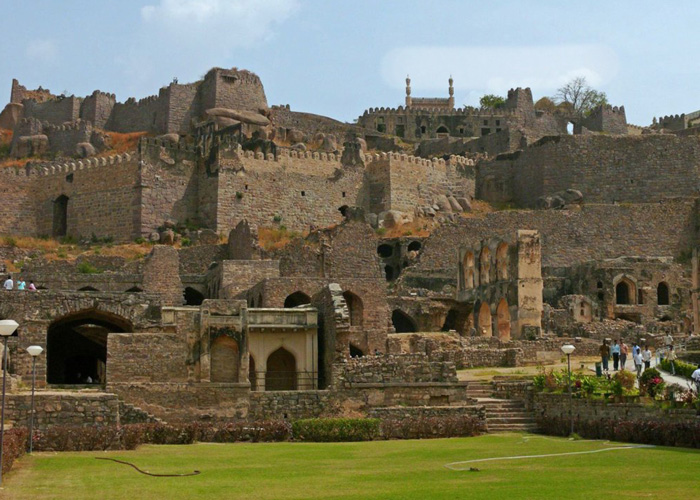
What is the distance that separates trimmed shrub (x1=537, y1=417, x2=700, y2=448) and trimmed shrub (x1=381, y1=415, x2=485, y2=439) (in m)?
2.09

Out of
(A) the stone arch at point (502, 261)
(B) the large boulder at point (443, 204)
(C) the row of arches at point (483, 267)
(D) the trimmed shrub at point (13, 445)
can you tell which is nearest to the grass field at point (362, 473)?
(D) the trimmed shrub at point (13, 445)

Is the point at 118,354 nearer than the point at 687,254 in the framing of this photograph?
Yes

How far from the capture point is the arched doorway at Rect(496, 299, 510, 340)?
145 ft

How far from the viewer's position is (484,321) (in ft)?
153

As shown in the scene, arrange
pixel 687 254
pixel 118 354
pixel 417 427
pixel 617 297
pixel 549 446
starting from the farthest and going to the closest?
pixel 687 254, pixel 617 297, pixel 118 354, pixel 417 427, pixel 549 446

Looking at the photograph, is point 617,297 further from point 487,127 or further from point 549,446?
point 487,127

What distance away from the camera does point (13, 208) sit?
5953cm

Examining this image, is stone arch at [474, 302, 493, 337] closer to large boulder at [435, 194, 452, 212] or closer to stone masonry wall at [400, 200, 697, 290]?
stone masonry wall at [400, 200, 697, 290]

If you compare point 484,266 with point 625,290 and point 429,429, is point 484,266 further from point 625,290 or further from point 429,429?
point 429,429

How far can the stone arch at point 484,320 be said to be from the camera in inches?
1832

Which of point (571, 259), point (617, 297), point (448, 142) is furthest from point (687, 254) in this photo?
point (448, 142)

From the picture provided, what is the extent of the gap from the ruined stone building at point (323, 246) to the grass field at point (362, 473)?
491 centimetres

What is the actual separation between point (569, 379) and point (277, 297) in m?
17.5

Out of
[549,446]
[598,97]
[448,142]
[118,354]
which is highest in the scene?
[598,97]
